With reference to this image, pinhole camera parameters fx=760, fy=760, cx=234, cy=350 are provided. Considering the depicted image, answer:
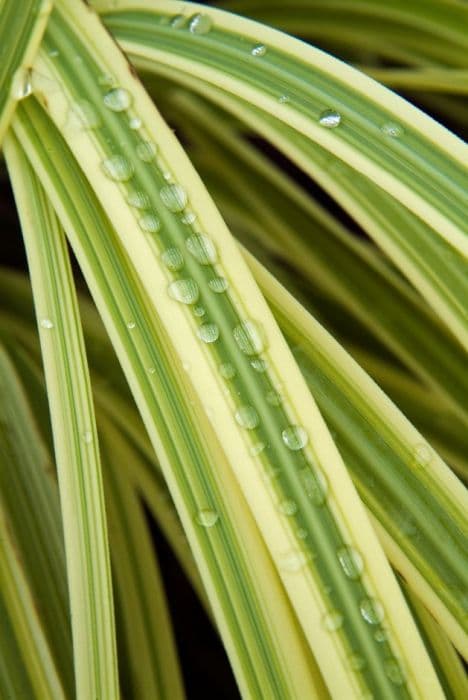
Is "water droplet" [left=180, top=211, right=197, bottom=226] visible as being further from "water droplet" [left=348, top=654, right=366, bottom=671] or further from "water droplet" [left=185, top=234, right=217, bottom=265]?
"water droplet" [left=348, top=654, right=366, bottom=671]

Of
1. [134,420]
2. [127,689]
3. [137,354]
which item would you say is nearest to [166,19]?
[137,354]

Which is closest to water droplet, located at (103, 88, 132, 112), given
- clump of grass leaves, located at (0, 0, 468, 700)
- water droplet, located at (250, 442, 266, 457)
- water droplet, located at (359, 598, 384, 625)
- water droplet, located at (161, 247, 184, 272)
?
clump of grass leaves, located at (0, 0, 468, 700)

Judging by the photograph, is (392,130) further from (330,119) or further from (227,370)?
(227,370)

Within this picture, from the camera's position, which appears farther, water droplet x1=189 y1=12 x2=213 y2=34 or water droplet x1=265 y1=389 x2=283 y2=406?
water droplet x1=189 y1=12 x2=213 y2=34

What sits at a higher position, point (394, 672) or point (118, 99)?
point (118, 99)

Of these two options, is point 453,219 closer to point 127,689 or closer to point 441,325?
point 441,325

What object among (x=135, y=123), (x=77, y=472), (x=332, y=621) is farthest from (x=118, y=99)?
(x=332, y=621)

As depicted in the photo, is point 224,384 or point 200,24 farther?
point 200,24
